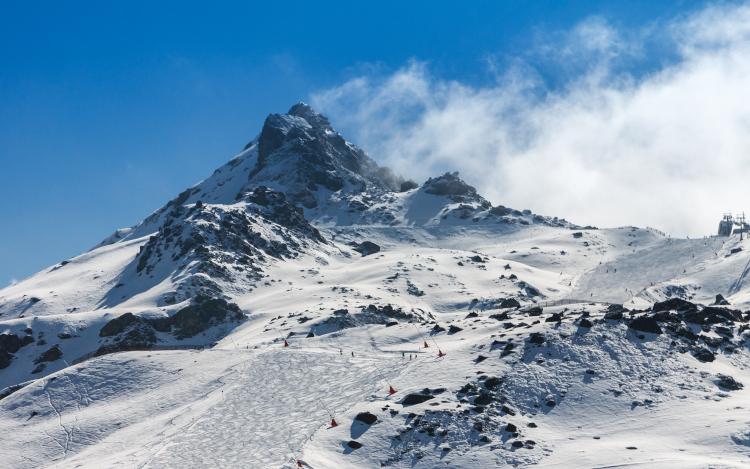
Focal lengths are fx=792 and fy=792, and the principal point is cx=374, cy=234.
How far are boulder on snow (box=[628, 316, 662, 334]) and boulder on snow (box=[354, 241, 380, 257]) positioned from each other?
115186 mm

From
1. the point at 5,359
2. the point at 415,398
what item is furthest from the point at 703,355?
the point at 5,359

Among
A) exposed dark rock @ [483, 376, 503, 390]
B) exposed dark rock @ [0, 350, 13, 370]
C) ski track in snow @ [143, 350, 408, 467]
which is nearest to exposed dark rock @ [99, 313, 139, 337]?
exposed dark rock @ [0, 350, 13, 370]

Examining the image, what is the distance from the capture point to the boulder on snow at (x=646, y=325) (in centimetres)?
4919

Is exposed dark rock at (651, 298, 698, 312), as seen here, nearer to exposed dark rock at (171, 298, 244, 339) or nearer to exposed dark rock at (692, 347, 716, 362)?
exposed dark rock at (692, 347, 716, 362)

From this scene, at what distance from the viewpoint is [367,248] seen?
167 metres

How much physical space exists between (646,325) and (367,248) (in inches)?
4677

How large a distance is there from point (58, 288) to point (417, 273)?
A: 67.1 m

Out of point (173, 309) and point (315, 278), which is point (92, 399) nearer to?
point (173, 309)

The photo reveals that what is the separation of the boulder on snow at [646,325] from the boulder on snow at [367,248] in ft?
378

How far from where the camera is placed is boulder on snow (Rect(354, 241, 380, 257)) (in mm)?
165363

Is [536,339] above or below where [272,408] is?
above

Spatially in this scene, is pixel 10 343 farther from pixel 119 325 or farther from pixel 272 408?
pixel 272 408

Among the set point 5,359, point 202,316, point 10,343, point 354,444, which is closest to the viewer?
point 354,444

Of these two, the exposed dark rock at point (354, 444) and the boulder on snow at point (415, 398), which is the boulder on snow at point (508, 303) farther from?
the exposed dark rock at point (354, 444)
